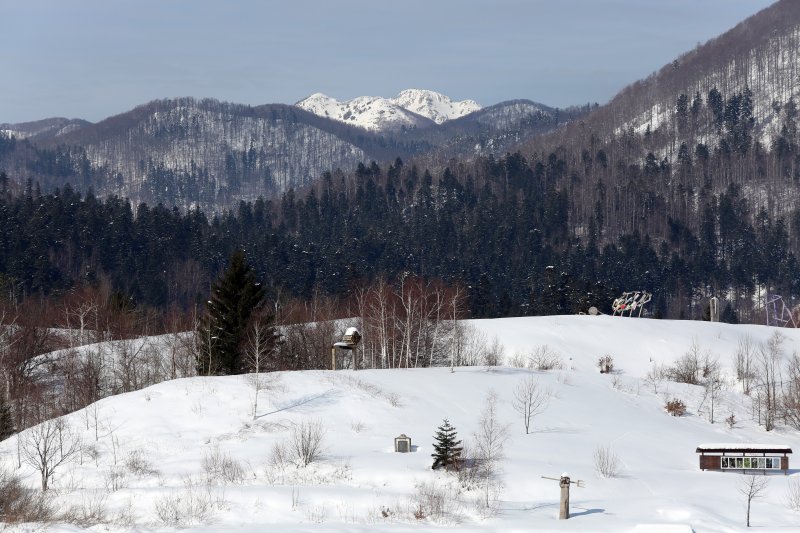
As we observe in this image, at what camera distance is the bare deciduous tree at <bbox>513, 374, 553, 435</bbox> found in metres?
50.0

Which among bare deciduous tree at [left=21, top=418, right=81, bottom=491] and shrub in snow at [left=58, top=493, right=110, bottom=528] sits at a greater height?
bare deciduous tree at [left=21, top=418, right=81, bottom=491]

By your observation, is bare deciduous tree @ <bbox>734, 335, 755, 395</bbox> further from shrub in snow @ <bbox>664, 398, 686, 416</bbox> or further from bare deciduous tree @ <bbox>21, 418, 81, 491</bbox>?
bare deciduous tree @ <bbox>21, 418, 81, 491</bbox>

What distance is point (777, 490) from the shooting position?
39688 mm

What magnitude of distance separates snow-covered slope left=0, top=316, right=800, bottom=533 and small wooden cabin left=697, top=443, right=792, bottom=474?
899 mm

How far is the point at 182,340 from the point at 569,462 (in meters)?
38.9

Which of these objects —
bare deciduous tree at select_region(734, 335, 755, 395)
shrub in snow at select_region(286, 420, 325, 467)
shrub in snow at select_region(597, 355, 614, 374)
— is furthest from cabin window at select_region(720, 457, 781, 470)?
shrub in snow at select_region(597, 355, 614, 374)

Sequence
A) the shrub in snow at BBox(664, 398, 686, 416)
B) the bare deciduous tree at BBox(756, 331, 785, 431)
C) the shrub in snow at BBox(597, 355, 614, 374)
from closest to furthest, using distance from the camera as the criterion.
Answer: the shrub in snow at BBox(664, 398, 686, 416) → the bare deciduous tree at BBox(756, 331, 785, 431) → the shrub in snow at BBox(597, 355, 614, 374)

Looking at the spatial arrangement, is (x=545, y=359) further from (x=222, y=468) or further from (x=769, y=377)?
(x=222, y=468)

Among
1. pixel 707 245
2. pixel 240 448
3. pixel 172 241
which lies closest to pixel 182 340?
pixel 240 448

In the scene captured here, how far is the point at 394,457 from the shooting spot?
4106 centimetres

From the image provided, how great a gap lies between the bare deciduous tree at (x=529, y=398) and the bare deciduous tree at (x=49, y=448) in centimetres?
2086

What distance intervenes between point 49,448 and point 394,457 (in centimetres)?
1369

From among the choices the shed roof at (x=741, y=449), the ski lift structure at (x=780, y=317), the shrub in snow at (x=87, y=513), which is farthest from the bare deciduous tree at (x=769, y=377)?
the shrub in snow at (x=87, y=513)

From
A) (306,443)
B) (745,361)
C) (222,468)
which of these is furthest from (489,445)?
(745,361)
